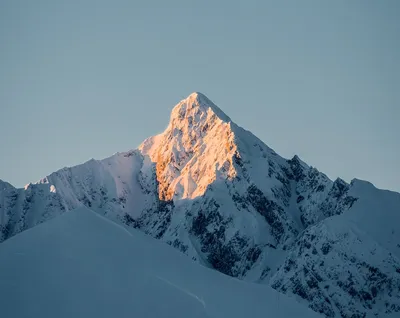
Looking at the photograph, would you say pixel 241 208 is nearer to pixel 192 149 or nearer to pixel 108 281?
pixel 192 149

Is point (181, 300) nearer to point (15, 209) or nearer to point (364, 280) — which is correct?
point (364, 280)

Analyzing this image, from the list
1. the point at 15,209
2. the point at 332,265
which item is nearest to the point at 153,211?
the point at 15,209

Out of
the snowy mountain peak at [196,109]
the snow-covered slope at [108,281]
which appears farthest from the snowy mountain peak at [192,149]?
the snow-covered slope at [108,281]

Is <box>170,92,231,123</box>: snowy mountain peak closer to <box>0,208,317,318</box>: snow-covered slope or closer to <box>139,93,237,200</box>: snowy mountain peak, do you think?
<box>139,93,237,200</box>: snowy mountain peak

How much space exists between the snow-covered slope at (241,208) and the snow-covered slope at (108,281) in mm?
74555

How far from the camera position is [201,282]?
24484mm

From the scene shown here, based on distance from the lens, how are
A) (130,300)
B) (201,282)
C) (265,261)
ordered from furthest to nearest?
(265,261) < (201,282) < (130,300)

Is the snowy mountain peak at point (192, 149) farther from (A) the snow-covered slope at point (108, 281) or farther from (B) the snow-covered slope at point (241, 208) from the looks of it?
(A) the snow-covered slope at point (108, 281)

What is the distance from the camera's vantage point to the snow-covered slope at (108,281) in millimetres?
21734

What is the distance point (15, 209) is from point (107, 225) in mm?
120787

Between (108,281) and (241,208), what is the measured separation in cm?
10112

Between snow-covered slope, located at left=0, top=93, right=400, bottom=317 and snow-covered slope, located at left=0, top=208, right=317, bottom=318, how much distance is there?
7456 cm

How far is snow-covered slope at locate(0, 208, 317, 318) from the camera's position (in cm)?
2173

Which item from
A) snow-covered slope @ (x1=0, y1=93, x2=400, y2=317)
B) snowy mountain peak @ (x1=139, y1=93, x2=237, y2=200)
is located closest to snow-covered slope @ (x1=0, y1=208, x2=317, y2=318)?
snow-covered slope @ (x1=0, y1=93, x2=400, y2=317)
